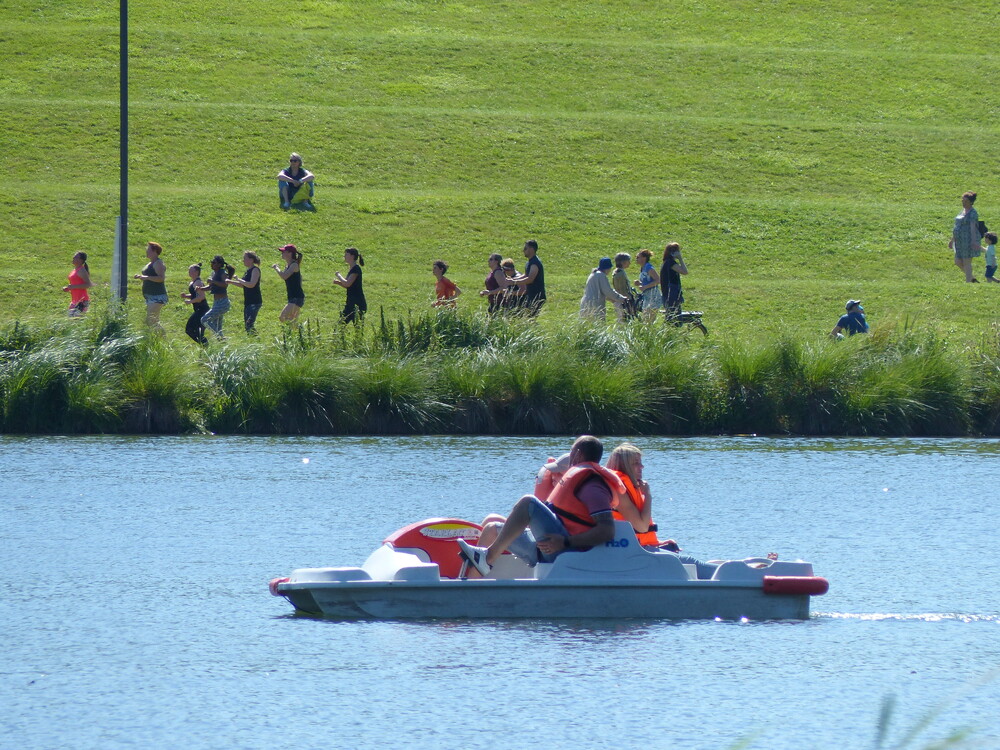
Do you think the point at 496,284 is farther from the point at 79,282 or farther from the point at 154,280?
the point at 79,282

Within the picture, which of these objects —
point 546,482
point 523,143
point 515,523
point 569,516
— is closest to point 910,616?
point 569,516

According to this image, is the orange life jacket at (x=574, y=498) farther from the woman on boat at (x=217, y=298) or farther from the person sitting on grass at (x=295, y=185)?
the person sitting on grass at (x=295, y=185)

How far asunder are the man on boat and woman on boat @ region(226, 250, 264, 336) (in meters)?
14.3

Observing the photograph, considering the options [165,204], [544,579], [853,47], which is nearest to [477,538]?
[544,579]

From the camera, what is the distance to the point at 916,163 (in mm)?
44781

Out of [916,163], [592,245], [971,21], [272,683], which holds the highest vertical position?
[971,21]

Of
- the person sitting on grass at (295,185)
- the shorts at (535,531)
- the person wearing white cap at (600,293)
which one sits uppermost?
the person sitting on grass at (295,185)

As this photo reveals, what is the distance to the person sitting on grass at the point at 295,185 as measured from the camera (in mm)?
35969

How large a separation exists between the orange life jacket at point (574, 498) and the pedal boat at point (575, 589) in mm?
186

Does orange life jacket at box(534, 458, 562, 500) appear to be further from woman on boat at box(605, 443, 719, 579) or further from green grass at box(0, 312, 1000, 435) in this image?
green grass at box(0, 312, 1000, 435)

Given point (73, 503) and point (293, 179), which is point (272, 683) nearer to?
point (73, 503)

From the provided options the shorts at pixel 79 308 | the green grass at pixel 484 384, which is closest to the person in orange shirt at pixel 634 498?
the green grass at pixel 484 384

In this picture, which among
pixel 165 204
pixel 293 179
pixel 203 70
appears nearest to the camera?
pixel 293 179

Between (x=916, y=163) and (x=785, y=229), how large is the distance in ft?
26.2
